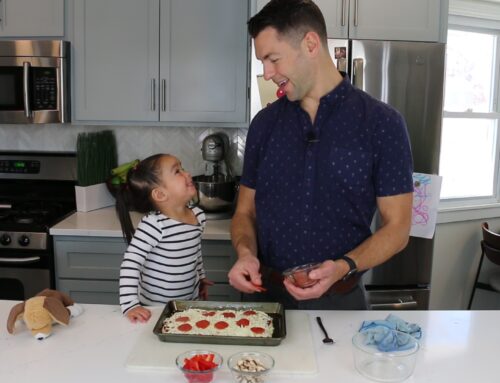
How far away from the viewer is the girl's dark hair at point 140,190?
1796 mm

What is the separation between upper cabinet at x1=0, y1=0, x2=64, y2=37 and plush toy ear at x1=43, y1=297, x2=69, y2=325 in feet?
6.19

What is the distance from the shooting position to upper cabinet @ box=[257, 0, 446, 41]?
2527 mm

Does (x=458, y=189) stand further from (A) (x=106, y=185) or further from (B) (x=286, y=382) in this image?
(B) (x=286, y=382)

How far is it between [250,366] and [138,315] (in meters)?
0.45

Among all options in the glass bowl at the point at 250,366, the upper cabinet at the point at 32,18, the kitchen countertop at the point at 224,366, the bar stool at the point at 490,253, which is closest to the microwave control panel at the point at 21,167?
the upper cabinet at the point at 32,18

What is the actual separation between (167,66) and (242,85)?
0.39 meters

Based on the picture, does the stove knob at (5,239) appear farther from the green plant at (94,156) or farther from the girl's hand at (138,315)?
the girl's hand at (138,315)

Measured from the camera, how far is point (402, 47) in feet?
8.22

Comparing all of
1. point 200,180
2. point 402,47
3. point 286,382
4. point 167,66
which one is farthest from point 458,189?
point 286,382

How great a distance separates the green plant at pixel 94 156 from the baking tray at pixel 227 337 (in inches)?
63.2

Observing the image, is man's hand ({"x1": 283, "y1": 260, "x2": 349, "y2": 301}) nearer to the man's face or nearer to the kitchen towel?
the kitchen towel

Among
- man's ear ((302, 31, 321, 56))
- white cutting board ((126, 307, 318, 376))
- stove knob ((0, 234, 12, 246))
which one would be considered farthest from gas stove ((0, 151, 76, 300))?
man's ear ((302, 31, 321, 56))

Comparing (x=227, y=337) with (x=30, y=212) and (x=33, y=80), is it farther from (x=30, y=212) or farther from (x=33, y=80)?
(x=33, y=80)

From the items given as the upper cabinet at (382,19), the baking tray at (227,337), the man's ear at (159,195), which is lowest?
the baking tray at (227,337)
